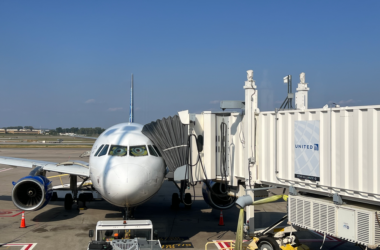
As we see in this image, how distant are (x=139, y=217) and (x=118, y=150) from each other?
6.53 m

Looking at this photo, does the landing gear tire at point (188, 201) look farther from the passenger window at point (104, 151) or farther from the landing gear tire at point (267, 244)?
the landing gear tire at point (267, 244)

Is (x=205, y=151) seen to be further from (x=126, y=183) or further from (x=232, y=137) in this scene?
(x=126, y=183)

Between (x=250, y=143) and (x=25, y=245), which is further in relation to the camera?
(x=25, y=245)

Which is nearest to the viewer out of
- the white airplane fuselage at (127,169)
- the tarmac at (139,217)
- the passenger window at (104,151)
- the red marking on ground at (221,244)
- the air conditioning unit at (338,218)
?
the air conditioning unit at (338,218)

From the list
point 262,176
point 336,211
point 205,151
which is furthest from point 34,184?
point 336,211

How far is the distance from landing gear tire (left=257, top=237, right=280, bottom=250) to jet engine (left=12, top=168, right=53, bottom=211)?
35.6 feet

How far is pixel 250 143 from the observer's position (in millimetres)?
11578

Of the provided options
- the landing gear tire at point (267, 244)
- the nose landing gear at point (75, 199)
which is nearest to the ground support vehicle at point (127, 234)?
the landing gear tire at point (267, 244)

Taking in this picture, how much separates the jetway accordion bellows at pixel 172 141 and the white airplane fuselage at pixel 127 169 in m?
0.32

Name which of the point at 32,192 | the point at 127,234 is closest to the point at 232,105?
the point at 127,234

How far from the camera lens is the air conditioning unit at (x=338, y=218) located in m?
8.21

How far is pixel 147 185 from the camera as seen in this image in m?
11.8

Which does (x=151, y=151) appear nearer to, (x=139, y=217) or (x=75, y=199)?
(x=139, y=217)

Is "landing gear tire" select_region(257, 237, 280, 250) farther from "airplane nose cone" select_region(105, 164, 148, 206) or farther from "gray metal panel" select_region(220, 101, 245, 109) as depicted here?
"gray metal panel" select_region(220, 101, 245, 109)
